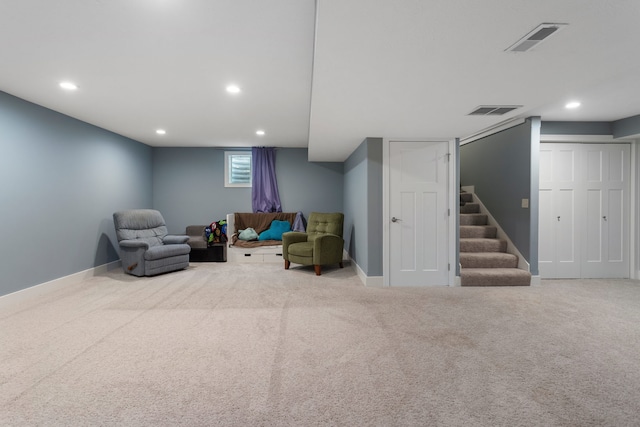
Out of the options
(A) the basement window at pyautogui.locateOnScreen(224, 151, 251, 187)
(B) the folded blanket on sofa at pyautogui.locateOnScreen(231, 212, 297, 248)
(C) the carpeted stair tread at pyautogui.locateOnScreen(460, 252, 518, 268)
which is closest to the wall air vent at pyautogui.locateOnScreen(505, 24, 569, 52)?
(C) the carpeted stair tread at pyautogui.locateOnScreen(460, 252, 518, 268)

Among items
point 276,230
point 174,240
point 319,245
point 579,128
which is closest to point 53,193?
point 174,240

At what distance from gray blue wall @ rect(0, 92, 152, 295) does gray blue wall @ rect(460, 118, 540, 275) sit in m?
6.23

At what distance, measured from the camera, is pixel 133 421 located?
5.18 ft

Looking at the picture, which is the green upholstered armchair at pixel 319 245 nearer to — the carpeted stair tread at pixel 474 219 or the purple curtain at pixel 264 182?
the purple curtain at pixel 264 182

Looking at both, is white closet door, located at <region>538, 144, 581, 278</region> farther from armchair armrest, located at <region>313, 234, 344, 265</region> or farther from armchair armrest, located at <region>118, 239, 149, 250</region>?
armchair armrest, located at <region>118, 239, 149, 250</region>

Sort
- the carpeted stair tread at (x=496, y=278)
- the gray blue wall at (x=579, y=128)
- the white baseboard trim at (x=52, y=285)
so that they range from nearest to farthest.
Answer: the white baseboard trim at (x=52, y=285), the carpeted stair tread at (x=496, y=278), the gray blue wall at (x=579, y=128)

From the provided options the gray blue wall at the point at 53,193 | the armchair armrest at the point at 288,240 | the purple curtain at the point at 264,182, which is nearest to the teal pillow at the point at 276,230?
the purple curtain at the point at 264,182

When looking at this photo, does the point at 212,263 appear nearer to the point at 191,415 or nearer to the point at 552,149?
the point at 191,415

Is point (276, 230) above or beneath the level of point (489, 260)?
above

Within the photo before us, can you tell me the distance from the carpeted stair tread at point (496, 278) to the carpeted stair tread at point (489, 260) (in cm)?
19

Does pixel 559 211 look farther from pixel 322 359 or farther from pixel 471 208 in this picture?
pixel 322 359

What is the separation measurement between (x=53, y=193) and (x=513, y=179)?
6262mm

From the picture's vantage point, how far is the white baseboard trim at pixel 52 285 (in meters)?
3.46

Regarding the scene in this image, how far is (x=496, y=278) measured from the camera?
4215mm
